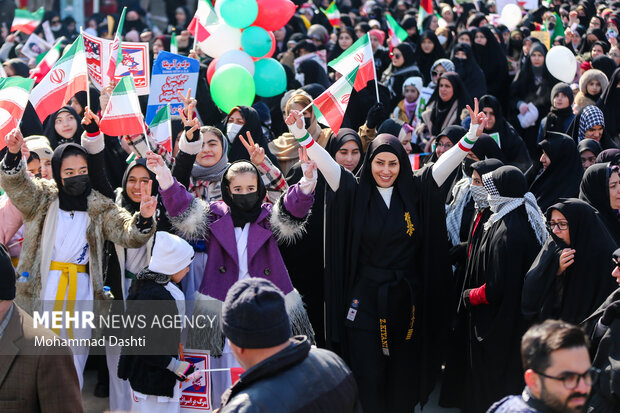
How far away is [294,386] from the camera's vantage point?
2.52 m

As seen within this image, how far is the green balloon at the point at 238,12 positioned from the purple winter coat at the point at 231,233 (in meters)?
3.69

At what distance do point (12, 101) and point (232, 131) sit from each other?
1.83 metres

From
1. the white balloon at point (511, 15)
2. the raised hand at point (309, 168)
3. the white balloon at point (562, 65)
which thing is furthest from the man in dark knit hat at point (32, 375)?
the white balloon at point (511, 15)

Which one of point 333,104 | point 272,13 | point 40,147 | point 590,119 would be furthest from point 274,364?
point 272,13

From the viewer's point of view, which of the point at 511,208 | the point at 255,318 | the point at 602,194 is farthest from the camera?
the point at 602,194

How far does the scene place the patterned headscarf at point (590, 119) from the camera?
736cm

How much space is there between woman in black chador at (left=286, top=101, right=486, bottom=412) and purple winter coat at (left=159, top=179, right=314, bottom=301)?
344mm

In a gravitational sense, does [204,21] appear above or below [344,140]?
above

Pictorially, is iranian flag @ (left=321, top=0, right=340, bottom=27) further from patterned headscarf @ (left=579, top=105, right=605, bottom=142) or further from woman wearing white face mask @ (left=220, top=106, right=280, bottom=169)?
woman wearing white face mask @ (left=220, top=106, right=280, bottom=169)

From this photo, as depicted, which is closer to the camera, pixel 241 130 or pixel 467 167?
pixel 467 167

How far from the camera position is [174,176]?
5277 millimetres

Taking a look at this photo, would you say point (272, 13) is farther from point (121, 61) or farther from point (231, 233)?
point (231, 233)

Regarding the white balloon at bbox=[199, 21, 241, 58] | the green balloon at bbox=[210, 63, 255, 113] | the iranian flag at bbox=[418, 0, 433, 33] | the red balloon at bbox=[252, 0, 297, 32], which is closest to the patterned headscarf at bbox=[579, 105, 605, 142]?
the green balloon at bbox=[210, 63, 255, 113]

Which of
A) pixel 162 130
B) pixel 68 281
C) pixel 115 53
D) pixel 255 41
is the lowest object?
pixel 68 281
